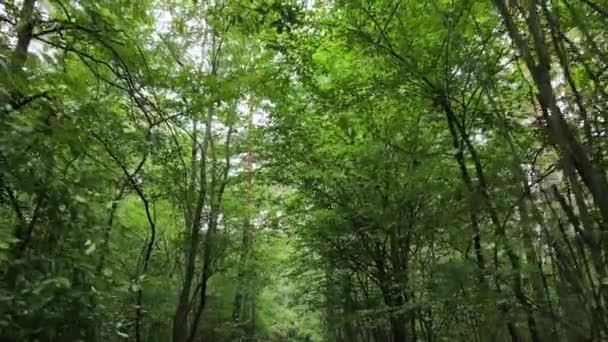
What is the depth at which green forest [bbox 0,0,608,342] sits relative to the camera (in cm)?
238

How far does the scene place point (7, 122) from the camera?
197 cm

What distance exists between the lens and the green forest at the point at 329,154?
2.38m

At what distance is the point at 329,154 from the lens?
6.78 m

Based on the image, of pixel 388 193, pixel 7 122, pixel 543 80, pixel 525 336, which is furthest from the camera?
pixel 388 193

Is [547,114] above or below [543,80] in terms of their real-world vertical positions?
below

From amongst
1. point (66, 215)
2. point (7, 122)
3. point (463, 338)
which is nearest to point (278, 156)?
point (463, 338)

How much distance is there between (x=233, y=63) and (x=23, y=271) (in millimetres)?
5118

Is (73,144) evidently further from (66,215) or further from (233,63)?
(233,63)

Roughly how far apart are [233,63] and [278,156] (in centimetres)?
157

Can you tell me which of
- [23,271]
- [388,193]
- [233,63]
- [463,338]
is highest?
[233,63]

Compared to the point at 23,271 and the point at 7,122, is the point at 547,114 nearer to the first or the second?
the point at 7,122

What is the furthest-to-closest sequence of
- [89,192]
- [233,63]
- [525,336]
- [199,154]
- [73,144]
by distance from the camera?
[199,154] < [233,63] < [525,336] < [89,192] < [73,144]

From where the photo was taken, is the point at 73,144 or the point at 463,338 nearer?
the point at 73,144

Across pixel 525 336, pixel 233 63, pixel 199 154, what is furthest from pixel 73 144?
pixel 199 154
